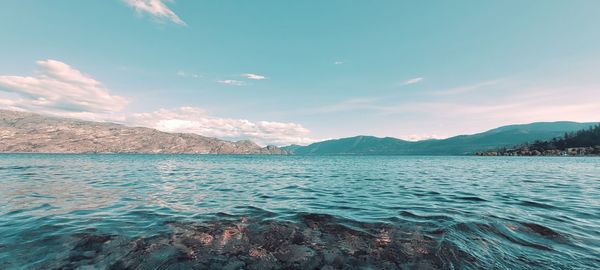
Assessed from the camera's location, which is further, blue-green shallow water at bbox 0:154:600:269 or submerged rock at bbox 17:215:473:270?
blue-green shallow water at bbox 0:154:600:269

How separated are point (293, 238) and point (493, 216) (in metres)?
12.5

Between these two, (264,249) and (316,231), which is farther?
(316,231)

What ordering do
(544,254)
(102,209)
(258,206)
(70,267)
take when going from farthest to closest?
(258,206) → (102,209) → (544,254) → (70,267)

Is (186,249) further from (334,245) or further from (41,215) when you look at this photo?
(41,215)

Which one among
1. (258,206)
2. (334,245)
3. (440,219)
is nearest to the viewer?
(334,245)

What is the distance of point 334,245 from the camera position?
10992mm

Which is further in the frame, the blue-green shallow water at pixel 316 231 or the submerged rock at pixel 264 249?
the blue-green shallow water at pixel 316 231

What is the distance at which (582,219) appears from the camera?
15656mm

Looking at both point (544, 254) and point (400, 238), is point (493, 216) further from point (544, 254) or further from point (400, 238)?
point (400, 238)

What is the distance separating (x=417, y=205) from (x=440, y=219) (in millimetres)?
4642

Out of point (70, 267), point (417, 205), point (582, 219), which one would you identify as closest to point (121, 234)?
point (70, 267)

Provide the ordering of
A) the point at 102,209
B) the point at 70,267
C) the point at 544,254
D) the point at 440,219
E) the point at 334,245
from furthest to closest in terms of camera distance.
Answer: the point at 102,209
the point at 440,219
the point at 334,245
the point at 544,254
the point at 70,267

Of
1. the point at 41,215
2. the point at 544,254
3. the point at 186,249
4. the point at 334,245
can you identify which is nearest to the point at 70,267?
the point at 186,249

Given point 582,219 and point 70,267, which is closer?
point 70,267
